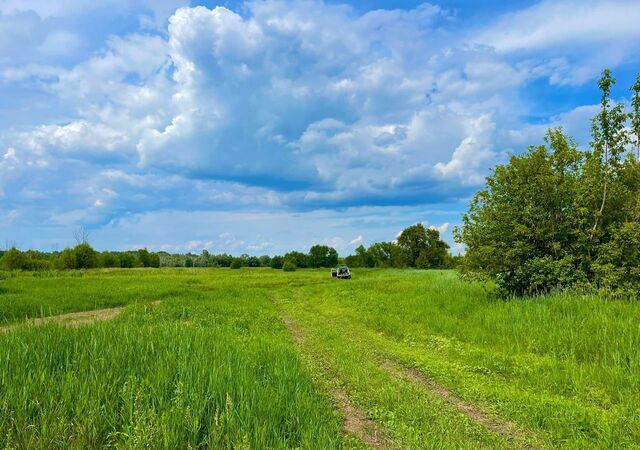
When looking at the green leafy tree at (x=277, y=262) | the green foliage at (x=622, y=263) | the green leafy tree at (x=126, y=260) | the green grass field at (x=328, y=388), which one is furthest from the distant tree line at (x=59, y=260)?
the green foliage at (x=622, y=263)

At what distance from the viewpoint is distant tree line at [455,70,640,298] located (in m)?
14.9

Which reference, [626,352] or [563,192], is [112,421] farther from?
[563,192]

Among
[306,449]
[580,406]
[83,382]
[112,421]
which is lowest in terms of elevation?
[580,406]

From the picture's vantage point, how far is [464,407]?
708 centimetres

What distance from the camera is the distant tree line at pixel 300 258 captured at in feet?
246

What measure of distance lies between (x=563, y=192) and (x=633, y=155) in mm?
3191

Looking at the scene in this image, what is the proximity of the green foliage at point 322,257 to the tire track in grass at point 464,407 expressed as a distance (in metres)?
105

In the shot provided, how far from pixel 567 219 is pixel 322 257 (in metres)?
102

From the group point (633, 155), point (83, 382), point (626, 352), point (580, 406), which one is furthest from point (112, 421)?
point (633, 155)

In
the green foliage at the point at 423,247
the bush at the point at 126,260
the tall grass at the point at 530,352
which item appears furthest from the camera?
the bush at the point at 126,260

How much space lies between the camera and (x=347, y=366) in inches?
365

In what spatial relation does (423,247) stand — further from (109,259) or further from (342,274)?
(109,259)

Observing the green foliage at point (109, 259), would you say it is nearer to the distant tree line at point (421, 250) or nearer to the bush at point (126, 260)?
the bush at point (126, 260)

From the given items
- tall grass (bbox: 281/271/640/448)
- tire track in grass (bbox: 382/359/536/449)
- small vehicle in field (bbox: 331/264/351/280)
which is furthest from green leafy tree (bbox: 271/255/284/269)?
tire track in grass (bbox: 382/359/536/449)
